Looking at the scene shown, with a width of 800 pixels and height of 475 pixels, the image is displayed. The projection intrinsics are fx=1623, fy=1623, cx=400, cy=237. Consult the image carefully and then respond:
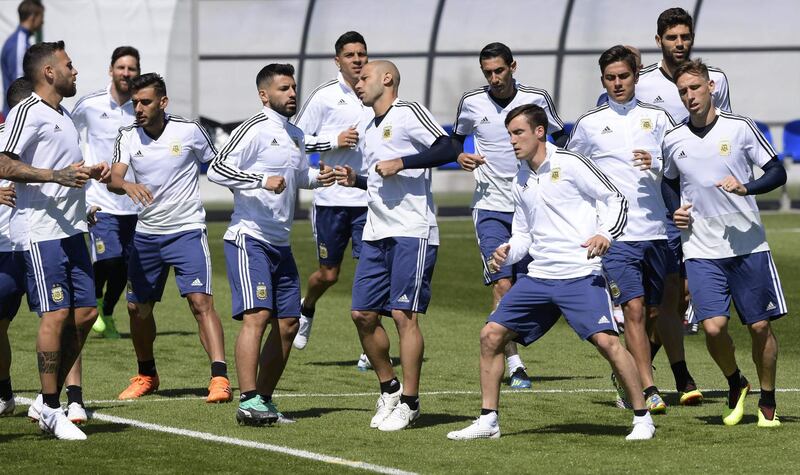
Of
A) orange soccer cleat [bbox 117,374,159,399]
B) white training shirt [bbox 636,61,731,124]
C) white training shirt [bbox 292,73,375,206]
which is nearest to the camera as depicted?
orange soccer cleat [bbox 117,374,159,399]

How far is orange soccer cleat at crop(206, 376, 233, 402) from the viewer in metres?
10.1

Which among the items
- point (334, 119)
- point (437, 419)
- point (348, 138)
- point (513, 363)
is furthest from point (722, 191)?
point (334, 119)

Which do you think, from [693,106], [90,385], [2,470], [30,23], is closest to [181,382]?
[90,385]

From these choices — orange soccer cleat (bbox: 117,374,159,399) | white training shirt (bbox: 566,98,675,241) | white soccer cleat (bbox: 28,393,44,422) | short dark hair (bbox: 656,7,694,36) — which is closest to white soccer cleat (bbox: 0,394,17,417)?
white soccer cleat (bbox: 28,393,44,422)

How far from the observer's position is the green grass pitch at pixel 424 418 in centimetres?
801

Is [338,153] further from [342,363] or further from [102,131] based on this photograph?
[102,131]

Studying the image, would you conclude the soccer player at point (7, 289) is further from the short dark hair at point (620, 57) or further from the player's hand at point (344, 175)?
the short dark hair at point (620, 57)

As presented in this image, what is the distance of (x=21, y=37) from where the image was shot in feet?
50.6

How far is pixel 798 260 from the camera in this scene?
18984 mm

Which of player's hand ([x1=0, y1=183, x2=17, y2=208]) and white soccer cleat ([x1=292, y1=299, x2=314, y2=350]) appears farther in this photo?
white soccer cleat ([x1=292, y1=299, x2=314, y2=350])

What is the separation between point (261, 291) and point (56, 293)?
3.85ft

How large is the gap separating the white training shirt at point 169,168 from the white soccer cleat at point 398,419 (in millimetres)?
2248

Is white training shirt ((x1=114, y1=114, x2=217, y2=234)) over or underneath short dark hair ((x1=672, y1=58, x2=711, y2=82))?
underneath

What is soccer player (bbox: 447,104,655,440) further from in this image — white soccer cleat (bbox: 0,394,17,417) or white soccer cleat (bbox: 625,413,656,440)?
white soccer cleat (bbox: 0,394,17,417)
